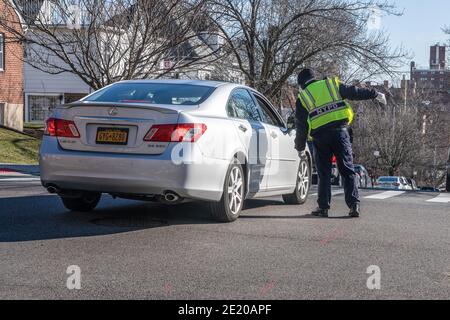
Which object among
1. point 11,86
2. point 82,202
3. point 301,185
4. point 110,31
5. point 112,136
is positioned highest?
point 110,31

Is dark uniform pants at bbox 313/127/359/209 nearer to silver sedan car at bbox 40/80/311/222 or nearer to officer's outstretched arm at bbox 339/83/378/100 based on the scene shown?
officer's outstretched arm at bbox 339/83/378/100

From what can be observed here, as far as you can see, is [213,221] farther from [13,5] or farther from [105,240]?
[13,5]

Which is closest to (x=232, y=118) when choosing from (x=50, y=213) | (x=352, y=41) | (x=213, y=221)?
(x=213, y=221)

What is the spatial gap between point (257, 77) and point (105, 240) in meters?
22.7

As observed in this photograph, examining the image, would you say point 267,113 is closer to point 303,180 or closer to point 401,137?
point 303,180

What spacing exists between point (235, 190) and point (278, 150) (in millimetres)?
1510

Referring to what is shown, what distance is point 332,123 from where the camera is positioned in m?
8.30

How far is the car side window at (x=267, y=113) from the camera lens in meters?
8.99

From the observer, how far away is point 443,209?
32.6ft

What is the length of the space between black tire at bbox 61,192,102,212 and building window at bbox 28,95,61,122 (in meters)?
36.5

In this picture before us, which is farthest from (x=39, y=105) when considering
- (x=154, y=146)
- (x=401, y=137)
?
(x=154, y=146)

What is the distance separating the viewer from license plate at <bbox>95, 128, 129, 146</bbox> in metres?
6.87

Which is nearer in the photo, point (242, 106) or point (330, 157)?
point (242, 106)

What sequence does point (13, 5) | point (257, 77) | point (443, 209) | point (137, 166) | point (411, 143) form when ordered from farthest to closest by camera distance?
point (411, 143), point (257, 77), point (13, 5), point (443, 209), point (137, 166)
